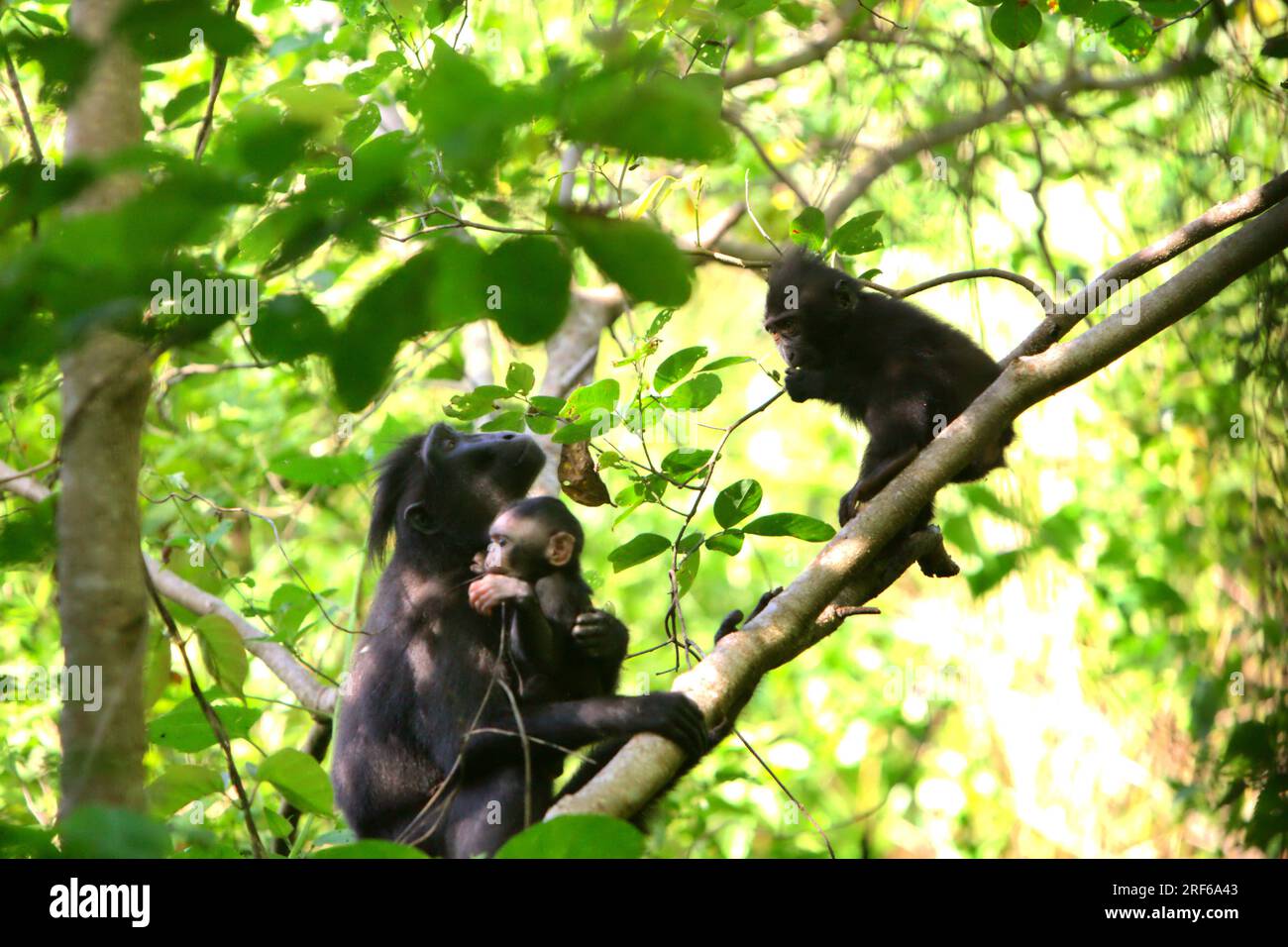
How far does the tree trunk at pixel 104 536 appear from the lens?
200 cm

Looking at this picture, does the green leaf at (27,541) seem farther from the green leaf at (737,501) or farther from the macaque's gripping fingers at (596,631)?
the macaque's gripping fingers at (596,631)

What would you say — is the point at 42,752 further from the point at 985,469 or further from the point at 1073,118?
the point at 1073,118

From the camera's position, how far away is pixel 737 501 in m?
4.07

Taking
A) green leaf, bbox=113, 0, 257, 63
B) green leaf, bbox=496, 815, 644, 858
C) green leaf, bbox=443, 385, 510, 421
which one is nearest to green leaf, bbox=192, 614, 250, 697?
green leaf, bbox=443, 385, 510, 421

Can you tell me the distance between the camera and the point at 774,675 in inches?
508

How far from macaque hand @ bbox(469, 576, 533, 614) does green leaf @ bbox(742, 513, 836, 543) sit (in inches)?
36.8

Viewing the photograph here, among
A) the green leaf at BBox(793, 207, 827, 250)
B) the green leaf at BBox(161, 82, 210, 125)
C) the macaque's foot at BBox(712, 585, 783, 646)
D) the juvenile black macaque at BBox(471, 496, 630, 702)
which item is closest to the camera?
the green leaf at BBox(161, 82, 210, 125)

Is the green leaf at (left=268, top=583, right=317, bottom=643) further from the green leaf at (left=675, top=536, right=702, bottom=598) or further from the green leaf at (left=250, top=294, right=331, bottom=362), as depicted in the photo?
the green leaf at (left=250, top=294, right=331, bottom=362)

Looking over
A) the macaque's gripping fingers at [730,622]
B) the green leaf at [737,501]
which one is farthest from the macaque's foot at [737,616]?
the green leaf at [737,501]

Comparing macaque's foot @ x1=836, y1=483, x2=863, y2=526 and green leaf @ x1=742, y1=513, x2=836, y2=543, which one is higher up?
macaque's foot @ x1=836, y1=483, x2=863, y2=526

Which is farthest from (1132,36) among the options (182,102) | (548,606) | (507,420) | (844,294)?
(182,102)

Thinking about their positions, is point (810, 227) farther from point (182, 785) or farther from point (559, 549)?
point (182, 785)
